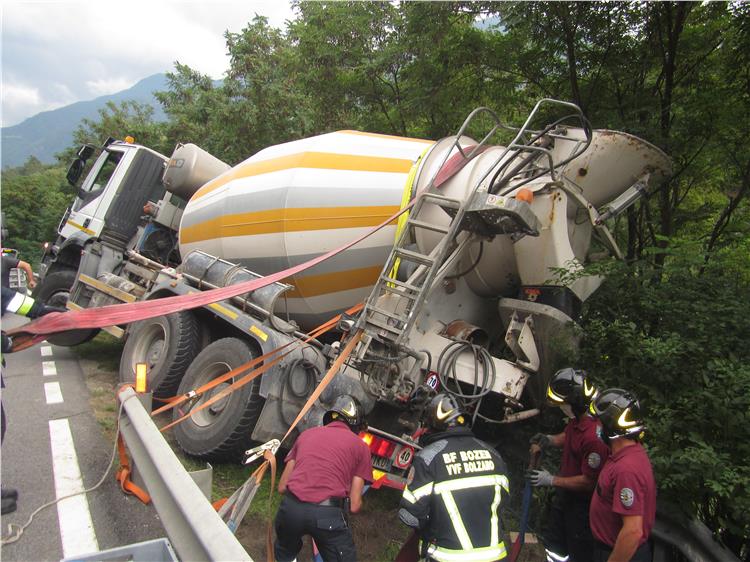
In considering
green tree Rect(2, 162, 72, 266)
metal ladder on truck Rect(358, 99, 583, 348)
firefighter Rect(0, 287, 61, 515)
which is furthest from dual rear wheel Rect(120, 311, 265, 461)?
green tree Rect(2, 162, 72, 266)

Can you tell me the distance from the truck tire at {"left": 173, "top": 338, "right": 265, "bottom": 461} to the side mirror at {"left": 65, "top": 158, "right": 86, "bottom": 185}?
18.1 feet

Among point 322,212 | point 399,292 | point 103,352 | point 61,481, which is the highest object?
point 322,212

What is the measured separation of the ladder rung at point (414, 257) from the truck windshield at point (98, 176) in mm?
6163

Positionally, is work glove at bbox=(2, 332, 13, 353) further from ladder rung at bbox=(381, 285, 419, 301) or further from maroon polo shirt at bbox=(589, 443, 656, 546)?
maroon polo shirt at bbox=(589, 443, 656, 546)

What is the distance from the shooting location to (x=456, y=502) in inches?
107

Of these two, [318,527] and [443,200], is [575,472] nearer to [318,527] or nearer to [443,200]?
[318,527]

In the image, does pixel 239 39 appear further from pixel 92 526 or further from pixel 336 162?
pixel 92 526

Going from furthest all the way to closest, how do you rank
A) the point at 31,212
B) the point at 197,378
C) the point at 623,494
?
the point at 31,212 → the point at 197,378 → the point at 623,494

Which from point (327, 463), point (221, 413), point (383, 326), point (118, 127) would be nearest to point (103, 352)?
point (221, 413)

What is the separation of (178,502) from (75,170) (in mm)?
8340

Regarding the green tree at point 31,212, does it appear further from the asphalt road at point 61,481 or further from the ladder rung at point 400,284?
the ladder rung at point 400,284

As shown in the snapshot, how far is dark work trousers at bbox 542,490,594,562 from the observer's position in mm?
3490

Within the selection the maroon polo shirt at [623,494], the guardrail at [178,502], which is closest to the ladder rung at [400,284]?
the maroon polo shirt at [623,494]

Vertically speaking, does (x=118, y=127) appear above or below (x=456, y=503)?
above
